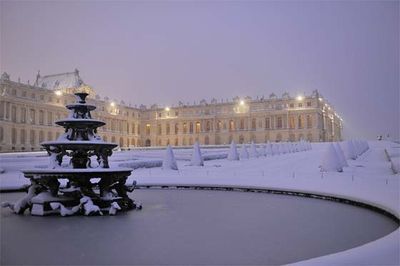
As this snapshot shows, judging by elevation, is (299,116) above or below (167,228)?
above

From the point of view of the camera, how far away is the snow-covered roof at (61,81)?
233 ft

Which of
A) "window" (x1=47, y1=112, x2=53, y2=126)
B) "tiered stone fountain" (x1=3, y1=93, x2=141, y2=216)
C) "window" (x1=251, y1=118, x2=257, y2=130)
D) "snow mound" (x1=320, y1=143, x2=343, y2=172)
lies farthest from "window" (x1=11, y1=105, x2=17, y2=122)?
"tiered stone fountain" (x1=3, y1=93, x2=141, y2=216)

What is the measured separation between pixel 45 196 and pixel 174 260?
476 centimetres

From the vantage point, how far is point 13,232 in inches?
258

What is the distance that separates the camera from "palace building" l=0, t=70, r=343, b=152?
189 ft

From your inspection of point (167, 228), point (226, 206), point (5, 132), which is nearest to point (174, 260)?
point (167, 228)

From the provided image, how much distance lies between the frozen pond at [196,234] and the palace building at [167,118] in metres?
52.2

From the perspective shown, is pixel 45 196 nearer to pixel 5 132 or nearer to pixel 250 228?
pixel 250 228

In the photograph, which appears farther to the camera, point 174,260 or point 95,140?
point 95,140

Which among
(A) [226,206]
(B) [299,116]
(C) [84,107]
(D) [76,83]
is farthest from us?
(B) [299,116]

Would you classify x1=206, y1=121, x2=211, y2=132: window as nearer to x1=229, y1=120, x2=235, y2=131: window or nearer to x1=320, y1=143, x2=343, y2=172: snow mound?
x1=229, y1=120, x2=235, y2=131: window

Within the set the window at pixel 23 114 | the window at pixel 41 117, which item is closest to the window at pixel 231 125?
the window at pixel 41 117

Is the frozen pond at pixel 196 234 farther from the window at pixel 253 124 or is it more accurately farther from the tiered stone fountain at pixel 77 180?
the window at pixel 253 124

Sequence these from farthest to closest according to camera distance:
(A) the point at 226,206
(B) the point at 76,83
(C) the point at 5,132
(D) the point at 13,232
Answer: (B) the point at 76,83 → (C) the point at 5,132 → (A) the point at 226,206 → (D) the point at 13,232
